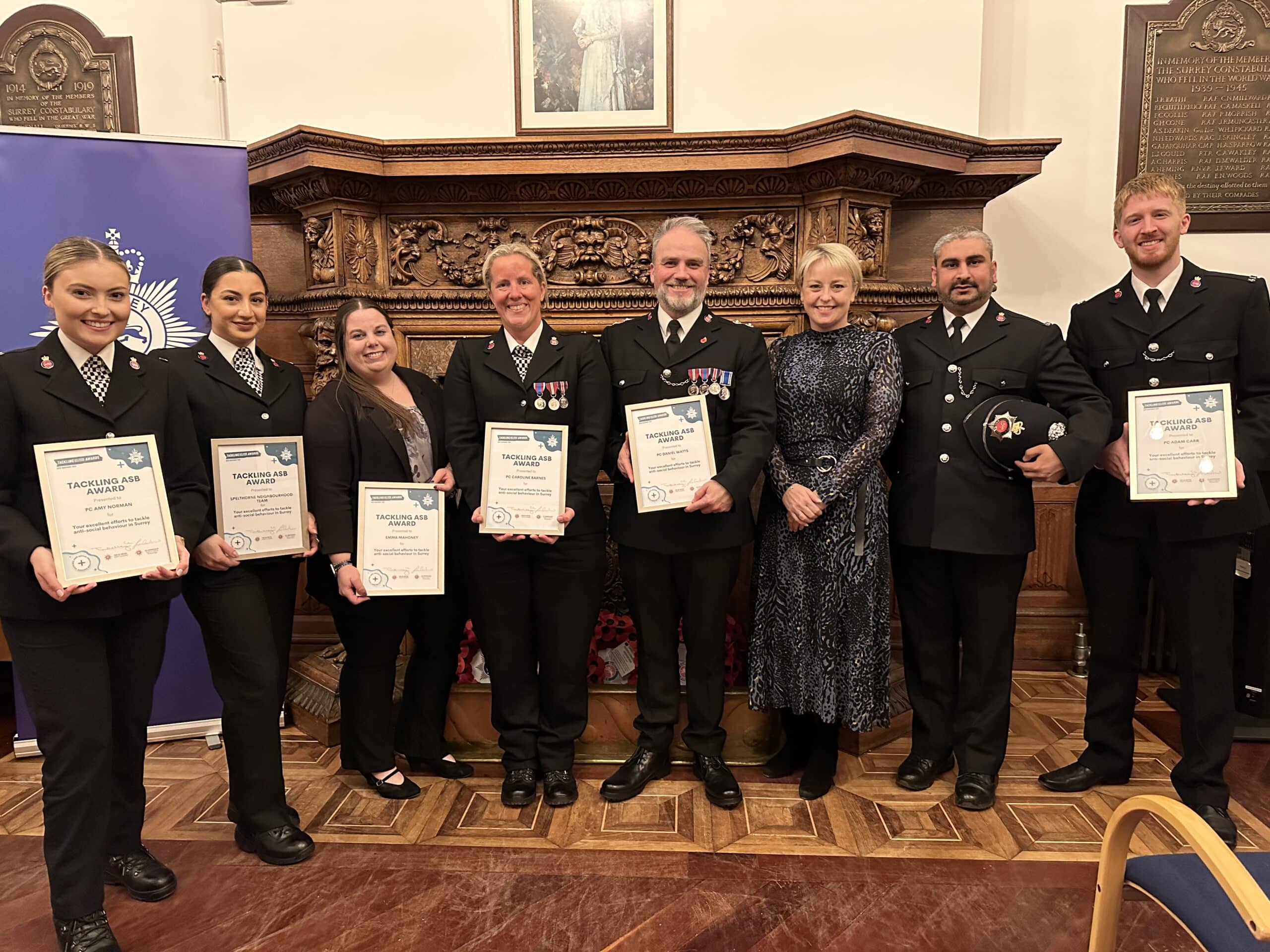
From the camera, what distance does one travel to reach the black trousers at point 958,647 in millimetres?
2547

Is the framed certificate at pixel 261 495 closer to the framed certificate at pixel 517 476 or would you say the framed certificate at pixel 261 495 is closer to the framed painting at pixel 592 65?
the framed certificate at pixel 517 476

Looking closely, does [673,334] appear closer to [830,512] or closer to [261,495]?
[830,512]

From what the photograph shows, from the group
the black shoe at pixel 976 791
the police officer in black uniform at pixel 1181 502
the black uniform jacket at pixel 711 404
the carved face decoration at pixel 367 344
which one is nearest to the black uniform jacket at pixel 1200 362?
the police officer in black uniform at pixel 1181 502

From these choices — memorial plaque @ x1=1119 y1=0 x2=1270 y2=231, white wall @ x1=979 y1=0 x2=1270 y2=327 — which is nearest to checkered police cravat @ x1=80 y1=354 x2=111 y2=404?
white wall @ x1=979 y1=0 x2=1270 y2=327

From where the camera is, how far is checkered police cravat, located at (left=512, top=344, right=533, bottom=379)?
98.0 inches

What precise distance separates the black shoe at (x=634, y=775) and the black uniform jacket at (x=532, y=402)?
2.68 feet

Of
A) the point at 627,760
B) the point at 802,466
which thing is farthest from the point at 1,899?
the point at 802,466

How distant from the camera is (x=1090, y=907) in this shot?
2100 millimetres

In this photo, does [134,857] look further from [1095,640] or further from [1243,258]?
[1243,258]

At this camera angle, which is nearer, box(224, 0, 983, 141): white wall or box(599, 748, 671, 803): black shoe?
box(599, 748, 671, 803): black shoe

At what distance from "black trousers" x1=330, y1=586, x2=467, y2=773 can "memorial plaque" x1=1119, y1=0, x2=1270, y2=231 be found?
380 centimetres

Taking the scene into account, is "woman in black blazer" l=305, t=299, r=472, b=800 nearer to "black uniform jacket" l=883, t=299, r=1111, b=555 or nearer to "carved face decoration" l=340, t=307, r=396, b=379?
"carved face decoration" l=340, t=307, r=396, b=379

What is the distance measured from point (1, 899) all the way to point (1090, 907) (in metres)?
2.95

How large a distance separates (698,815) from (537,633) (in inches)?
30.8
